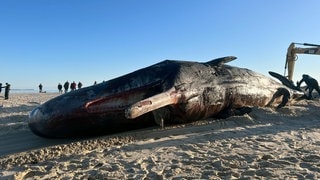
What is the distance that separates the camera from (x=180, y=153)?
6.11 meters

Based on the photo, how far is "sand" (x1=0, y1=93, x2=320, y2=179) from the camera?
5090 millimetres

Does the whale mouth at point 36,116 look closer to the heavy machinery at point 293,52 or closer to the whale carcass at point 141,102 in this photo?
the whale carcass at point 141,102

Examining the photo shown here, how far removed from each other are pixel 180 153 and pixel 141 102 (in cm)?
130

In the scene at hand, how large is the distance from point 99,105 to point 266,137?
3536 mm

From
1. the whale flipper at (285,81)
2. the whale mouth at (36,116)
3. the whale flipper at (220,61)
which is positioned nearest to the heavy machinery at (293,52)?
the whale flipper at (285,81)

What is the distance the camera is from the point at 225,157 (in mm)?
5809

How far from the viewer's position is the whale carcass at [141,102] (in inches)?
289

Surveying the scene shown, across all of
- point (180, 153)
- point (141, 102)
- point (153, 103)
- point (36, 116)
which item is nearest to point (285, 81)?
point (153, 103)

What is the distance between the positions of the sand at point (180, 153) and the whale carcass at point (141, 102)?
279 millimetres

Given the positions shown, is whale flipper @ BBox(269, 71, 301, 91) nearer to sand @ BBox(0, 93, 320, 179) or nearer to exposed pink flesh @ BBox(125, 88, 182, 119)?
sand @ BBox(0, 93, 320, 179)

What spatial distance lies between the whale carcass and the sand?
279mm

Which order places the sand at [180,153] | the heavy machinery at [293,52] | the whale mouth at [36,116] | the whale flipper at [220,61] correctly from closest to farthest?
the sand at [180,153]
the whale mouth at [36,116]
the whale flipper at [220,61]
the heavy machinery at [293,52]

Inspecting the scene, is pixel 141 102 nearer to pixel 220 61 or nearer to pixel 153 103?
pixel 153 103

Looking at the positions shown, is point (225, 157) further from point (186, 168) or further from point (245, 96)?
point (245, 96)
